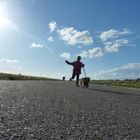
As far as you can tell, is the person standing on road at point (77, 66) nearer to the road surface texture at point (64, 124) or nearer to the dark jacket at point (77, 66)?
the dark jacket at point (77, 66)

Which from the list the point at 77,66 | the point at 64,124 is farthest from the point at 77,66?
the point at 64,124

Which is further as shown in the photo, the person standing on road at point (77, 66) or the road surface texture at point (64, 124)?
the person standing on road at point (77, 66)

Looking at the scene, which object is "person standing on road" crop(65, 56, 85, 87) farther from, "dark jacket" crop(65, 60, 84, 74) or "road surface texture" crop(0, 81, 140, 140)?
"road surface texture" crop(0, 81, 140, 140)

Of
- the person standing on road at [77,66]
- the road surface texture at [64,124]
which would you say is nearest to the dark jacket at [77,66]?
the person standing on road at [77,66]

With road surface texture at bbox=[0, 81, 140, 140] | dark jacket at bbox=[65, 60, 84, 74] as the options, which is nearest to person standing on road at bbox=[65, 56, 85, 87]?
dark jacket at bbox=[65, 60, 84, 74]

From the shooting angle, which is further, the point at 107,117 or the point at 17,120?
the point at 107,117

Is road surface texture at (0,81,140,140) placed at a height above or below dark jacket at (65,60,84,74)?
below

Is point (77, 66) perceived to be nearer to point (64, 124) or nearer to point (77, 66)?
point (77, 66)

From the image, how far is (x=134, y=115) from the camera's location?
1099 centimetres

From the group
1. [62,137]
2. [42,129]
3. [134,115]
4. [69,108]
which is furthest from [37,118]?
[134,115]

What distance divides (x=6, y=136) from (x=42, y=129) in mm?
1050

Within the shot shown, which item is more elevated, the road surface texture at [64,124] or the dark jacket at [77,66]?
the dark jacket at [77,66]

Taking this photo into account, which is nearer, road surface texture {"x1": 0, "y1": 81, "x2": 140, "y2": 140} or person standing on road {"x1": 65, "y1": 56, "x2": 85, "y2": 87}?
road surface texture {"x1": 0, "y1": 81, "x2": 140, "y2": 140}

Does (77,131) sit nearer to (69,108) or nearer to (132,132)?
(132,132)
